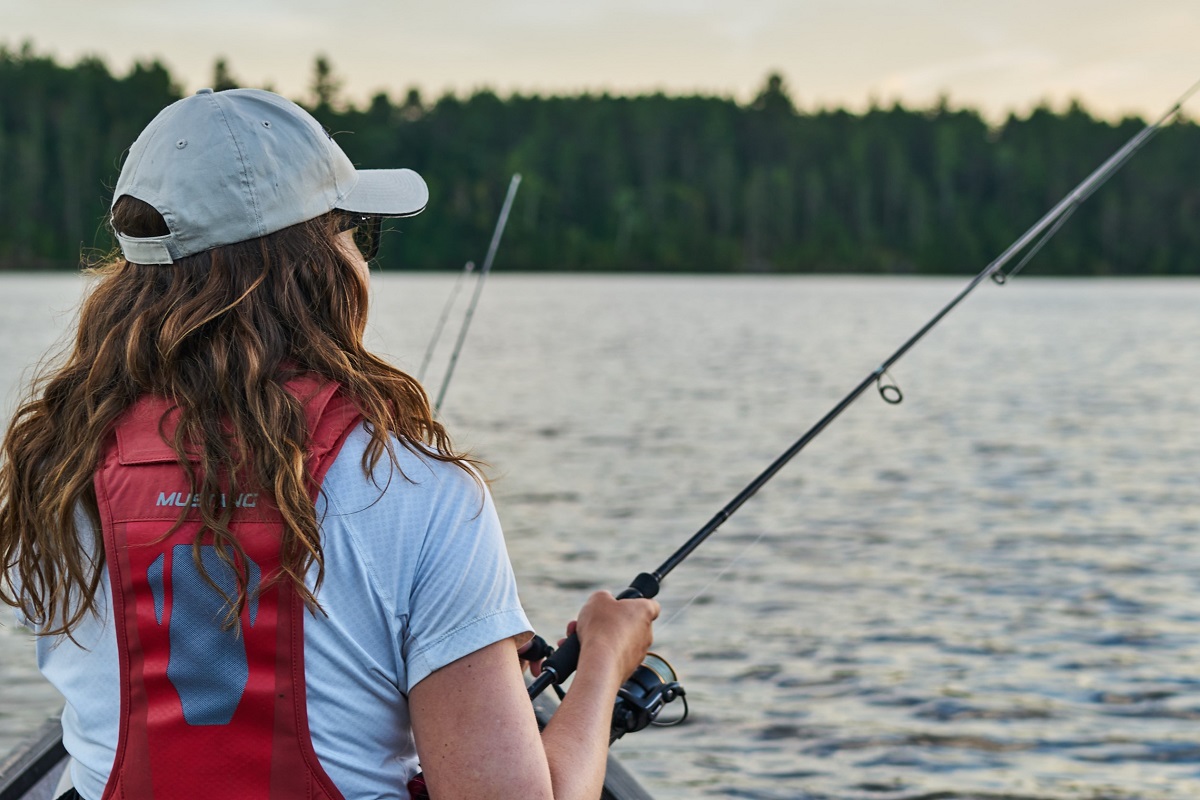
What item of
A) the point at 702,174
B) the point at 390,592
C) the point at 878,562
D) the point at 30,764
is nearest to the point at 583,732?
the point at 390,592

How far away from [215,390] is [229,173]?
9.2 inches

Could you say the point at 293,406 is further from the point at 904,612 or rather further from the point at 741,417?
the point at 741,417

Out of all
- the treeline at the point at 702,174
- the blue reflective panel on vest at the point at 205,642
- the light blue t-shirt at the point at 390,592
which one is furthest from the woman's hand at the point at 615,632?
the treeline at the point at 702,174

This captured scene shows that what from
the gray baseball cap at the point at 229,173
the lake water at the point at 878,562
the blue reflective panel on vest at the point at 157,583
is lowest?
the lake water at the point at 878,562

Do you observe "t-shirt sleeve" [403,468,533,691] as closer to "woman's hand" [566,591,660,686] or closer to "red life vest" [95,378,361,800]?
"red life vest" [95,378,361,800]

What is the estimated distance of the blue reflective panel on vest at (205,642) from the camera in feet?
4.20

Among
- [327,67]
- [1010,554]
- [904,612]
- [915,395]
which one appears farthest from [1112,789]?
[327,67]

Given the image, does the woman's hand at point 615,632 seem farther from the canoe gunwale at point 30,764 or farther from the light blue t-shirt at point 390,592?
the canoe gunwale at point 30,764

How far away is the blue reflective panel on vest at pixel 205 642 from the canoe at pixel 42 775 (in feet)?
5.41

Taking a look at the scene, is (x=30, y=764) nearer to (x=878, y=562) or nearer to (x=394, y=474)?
(x=394, y=474)

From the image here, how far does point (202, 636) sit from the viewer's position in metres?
1.30

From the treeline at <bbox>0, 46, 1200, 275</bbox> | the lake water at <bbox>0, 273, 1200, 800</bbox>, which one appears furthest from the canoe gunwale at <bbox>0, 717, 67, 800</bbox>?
the treeline at <bbox>0, 46, 1200, 275</bbox>

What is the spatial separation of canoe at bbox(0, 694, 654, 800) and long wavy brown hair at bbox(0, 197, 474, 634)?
1.58 metres

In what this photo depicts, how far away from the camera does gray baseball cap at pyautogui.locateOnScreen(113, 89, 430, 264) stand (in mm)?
1364
